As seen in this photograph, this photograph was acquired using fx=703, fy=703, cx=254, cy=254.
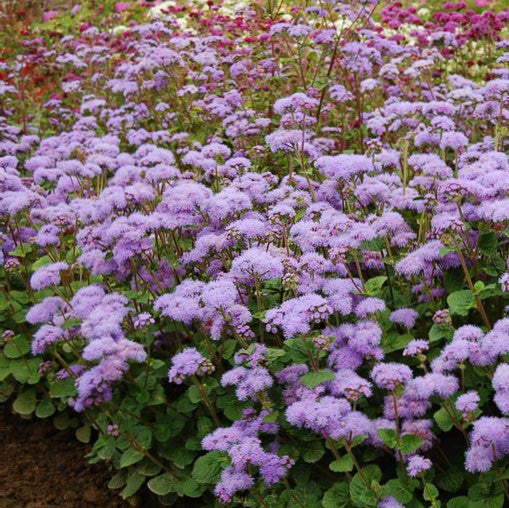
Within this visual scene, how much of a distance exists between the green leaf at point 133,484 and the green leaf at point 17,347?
0.91 metres

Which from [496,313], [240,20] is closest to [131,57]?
[240,20]

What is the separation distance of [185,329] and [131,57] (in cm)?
400

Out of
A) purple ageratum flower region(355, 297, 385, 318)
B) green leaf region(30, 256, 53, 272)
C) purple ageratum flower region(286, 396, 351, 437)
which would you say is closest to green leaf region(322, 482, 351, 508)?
purple ageratum flower region(286, 396, 351, 437)

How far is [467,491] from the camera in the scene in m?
2.51

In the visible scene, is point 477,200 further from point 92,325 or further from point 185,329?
point 92,325

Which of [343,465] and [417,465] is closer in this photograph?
[417,465]

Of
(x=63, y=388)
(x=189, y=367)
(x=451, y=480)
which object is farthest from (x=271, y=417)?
(x=63, y=388)

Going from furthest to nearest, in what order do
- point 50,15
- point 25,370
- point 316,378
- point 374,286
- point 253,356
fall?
point 50,15
point 25,370
point 374,286
point 253,356
point 316,378

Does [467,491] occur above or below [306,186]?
below

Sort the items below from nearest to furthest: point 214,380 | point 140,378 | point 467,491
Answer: point 467,491, point 214,380, point 140,378

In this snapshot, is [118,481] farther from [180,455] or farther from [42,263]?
[42,263]

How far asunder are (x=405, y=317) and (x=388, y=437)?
0.59 metres

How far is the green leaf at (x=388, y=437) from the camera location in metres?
2.28

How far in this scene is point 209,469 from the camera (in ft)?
8.97
